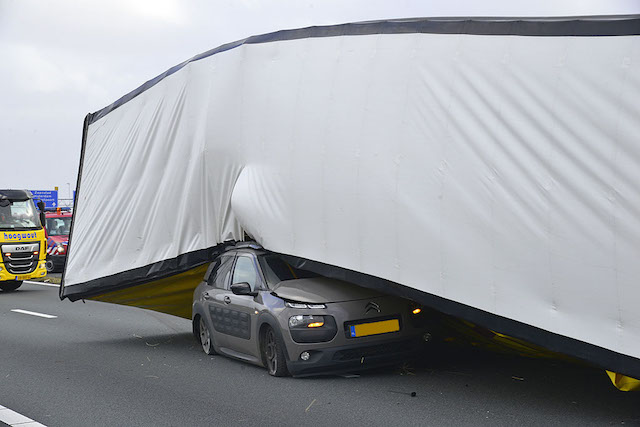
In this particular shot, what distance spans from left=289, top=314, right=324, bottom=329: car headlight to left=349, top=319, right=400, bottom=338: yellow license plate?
0.33 m

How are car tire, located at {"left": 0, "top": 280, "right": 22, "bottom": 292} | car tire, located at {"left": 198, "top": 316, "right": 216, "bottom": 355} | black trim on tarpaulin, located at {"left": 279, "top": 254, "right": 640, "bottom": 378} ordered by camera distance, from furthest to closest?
car tire, located at {"left": 0, "top": 280, "right": 22, "bottom": 292} < car tire, located at {"left": 198, "top": 316, "right": 216, "bottom": 355} < black trim on tarpaulin, located at {"left": 279, "top": 254, "right": 640, "bottom": 378}

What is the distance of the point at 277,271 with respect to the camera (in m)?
10.6

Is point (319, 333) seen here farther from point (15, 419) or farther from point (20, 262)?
point (20, 262)

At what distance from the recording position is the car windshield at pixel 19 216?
2534cm

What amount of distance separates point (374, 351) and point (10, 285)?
766 inches

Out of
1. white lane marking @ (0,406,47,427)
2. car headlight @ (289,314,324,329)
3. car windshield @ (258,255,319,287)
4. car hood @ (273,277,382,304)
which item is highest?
car windshield @ (258,255,319,287)

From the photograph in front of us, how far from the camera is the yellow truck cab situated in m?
25.2

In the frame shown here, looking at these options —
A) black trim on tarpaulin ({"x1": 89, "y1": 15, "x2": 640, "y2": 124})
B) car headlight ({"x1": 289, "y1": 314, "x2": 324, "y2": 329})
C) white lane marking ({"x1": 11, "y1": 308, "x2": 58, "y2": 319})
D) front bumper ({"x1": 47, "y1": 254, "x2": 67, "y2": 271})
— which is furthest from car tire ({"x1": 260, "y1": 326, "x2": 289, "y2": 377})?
front bumper ({"x1": 47, "y1": 254, "x2": 67, "y2": 271})

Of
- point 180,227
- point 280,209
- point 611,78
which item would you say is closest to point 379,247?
point 280,209

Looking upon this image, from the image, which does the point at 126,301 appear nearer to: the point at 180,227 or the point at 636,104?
the point at 180,227

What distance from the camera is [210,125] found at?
11.6m

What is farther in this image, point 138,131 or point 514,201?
point 138,131

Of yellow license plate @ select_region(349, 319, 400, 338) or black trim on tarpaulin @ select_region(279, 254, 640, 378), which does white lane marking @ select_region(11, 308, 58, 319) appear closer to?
black trim on tarpaulin @ select_region(279, 254, 640, 378)

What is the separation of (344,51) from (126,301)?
6.29 m
